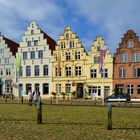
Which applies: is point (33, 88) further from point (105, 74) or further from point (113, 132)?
point (113, 132)

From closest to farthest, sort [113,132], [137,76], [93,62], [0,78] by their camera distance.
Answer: [113,132]
[137,76]
[93,62]
[0,78]

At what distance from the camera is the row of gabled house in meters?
54.7

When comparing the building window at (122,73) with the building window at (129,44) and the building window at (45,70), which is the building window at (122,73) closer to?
the building window at (129,44)

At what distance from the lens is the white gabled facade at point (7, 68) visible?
65375mm

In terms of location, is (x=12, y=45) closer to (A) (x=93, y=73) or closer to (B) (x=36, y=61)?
(B) (x=36, y=61)

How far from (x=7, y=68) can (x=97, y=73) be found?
20379 millimetres

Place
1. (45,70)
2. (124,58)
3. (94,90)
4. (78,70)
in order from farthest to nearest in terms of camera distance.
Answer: (45,70) < (78,70) < (94,90) < (124,58)

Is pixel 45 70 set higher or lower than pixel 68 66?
lower

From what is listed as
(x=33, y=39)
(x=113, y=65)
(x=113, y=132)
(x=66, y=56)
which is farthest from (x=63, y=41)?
(x=113, y=132)

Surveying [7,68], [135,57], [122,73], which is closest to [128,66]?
[122,73]

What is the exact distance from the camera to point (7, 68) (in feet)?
217

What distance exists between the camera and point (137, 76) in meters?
53.6

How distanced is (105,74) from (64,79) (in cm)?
824

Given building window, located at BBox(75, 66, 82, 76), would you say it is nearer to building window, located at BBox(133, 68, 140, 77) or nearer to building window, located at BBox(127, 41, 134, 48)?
building window, located at BBox(127, 41, 134, 48)
